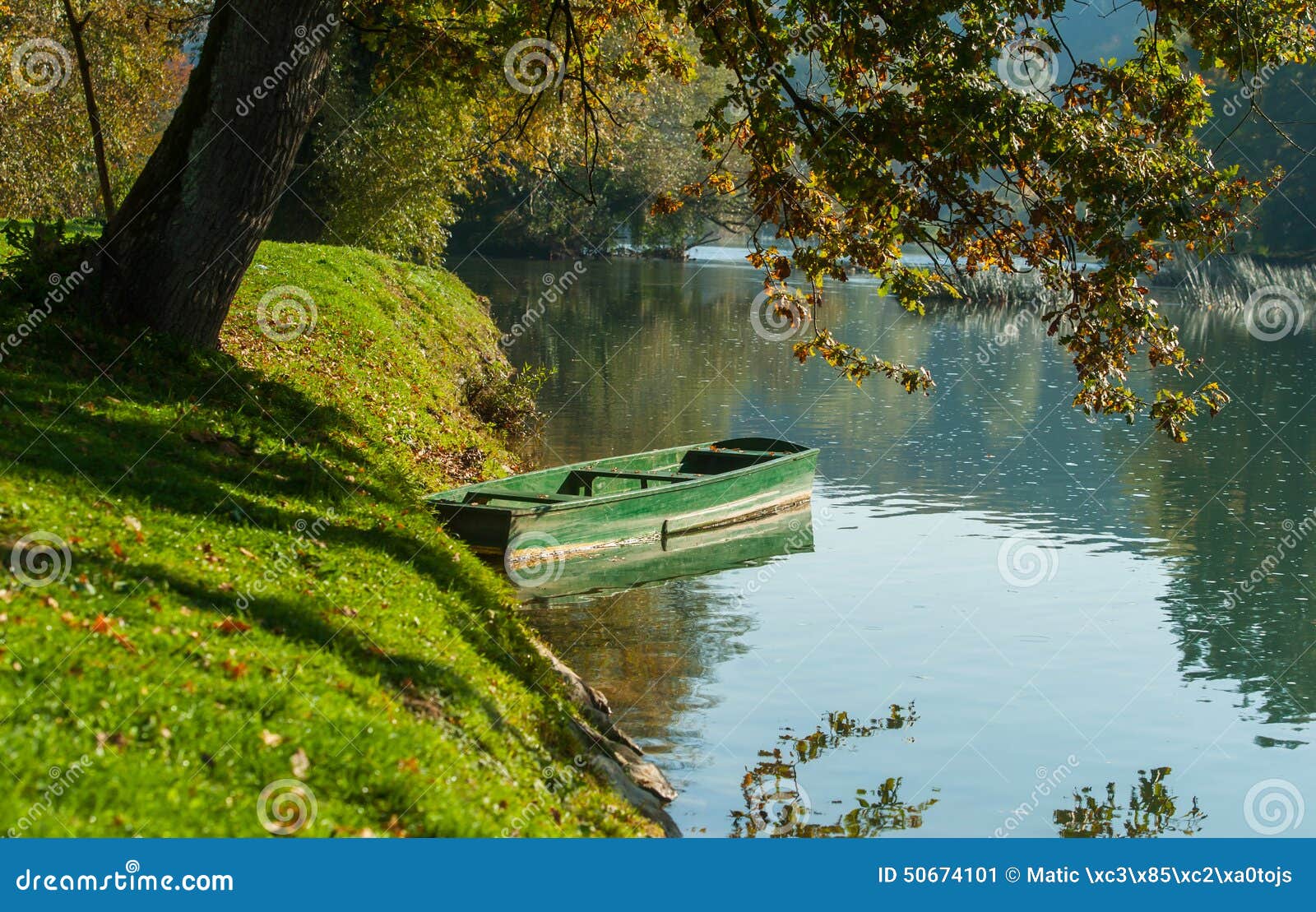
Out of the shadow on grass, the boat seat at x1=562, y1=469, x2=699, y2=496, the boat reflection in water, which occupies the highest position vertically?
the boat seat at x1=562, y1=469, x2=699, y2=496

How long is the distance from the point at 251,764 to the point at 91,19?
28.9 meters

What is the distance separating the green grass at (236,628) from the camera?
5.86 meters

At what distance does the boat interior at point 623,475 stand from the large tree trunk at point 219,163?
3.81m

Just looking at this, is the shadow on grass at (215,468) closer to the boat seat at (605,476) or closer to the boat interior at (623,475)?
the boat interior at (623,475)

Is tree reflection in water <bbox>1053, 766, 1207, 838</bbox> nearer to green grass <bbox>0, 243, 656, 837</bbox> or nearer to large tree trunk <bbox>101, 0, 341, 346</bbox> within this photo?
green grass <bbox>0, 243, 656, 837</bbox>

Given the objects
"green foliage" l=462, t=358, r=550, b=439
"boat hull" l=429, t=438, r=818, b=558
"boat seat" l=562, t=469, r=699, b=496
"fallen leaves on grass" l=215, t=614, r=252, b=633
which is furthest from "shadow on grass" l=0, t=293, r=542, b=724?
"green foliage" l=462, t=358, r=550, b=439

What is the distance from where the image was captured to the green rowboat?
15.3 m

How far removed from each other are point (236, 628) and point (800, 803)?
459cm

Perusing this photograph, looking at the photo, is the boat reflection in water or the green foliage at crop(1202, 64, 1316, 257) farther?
the green foliage at crop(1202, 64, 1316, 257)

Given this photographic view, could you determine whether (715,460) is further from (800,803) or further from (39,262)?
(800,803)

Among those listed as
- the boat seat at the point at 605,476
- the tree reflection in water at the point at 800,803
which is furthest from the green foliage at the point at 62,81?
the tree reflection in water at the point at 800,803

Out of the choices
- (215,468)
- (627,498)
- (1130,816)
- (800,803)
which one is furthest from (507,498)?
(1130,816)

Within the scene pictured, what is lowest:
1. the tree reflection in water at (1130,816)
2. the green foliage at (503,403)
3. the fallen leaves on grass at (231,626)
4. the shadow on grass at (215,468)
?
the tree reflection in water at (1130,816)

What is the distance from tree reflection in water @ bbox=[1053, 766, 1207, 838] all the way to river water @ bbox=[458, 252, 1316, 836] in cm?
2
